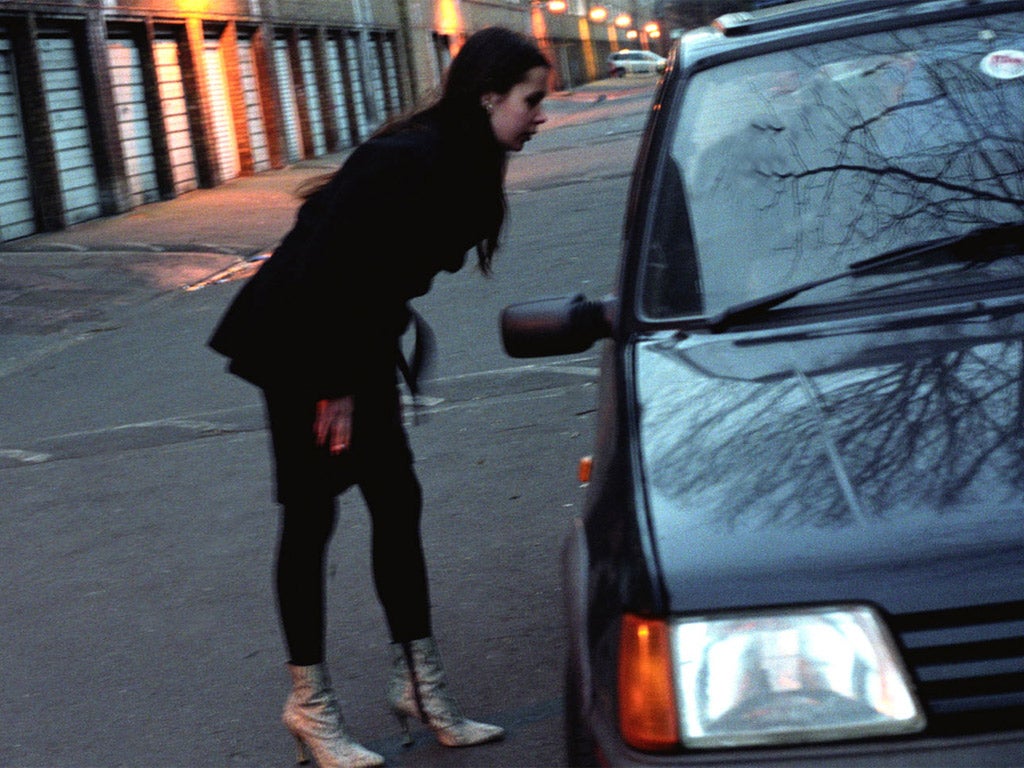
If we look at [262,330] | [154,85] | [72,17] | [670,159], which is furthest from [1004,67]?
[154,85]

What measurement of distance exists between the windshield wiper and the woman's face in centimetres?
83

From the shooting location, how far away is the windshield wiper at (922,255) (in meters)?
3.07

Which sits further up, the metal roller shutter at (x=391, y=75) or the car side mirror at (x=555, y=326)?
the metal roller shutter at (x=391, y=75)

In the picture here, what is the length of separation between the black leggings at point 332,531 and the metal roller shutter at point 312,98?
31257mm

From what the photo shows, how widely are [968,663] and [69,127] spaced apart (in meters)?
21.9

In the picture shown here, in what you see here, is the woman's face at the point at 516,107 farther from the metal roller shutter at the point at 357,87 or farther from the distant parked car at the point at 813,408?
the metal roller shutter at the point at 357,87

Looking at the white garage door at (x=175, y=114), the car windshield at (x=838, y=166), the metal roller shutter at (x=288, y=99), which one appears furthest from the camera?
the metal roller shutter at (x=288, y=99)

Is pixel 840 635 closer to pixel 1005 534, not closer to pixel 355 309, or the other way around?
pixel 1005 534

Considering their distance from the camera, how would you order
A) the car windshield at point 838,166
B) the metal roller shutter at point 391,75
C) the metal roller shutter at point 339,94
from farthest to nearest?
the metal roller shutter at point 391,75 < the metal roller shutter at point 339,94 < the car windshield at point 838,166

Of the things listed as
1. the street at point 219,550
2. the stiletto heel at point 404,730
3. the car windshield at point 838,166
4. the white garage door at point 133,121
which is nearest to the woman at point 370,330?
the stiletto heel at point 404,730

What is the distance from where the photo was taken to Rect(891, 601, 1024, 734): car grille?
6.60 ft

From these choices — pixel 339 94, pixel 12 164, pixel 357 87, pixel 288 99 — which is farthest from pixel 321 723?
pixel 357 87

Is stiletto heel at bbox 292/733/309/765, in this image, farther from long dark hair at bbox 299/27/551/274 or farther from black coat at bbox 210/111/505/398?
long dark hair at bbox 299/27/551/274

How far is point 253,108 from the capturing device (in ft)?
102
